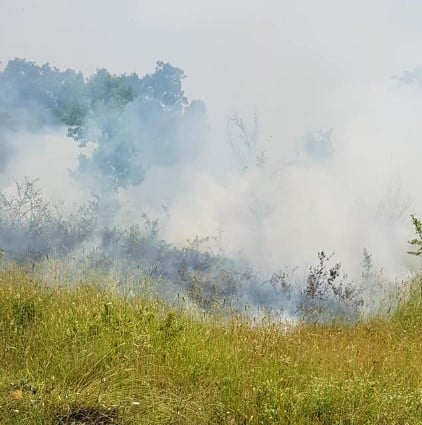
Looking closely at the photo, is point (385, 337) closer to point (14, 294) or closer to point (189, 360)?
point (189, 360)

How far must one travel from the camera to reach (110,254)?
1274cm

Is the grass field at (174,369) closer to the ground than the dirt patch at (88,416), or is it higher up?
higher up

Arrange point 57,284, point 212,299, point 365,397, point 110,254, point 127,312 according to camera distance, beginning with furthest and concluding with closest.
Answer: point 110,254, point 212,299, point 57,284, point 127,312, point 365,397

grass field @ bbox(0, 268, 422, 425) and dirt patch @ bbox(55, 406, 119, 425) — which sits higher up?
grass field @ bbox(0, 268, 422, 425)

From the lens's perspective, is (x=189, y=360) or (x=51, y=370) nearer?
(x=51, y=370)

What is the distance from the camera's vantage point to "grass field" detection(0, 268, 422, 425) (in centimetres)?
394

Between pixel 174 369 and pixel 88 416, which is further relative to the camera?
pixel 174 369

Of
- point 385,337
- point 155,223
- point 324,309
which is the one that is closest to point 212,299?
point 324,309

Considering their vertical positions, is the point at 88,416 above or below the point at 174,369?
below

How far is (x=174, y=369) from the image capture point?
462 cm

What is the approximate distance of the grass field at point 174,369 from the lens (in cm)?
394

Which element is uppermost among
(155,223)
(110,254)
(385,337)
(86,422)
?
(155,223)

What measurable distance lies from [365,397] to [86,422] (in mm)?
1976

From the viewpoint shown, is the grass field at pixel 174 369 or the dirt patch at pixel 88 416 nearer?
the dirt patch at pixel 88 416
